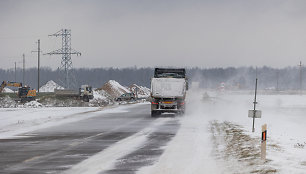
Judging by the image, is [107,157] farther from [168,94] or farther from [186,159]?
[168,94]

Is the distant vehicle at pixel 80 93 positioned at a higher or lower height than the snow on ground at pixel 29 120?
higher

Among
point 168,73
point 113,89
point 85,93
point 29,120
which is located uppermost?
point 168,73

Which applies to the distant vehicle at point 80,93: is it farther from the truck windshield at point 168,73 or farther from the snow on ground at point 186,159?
the snow on ground at point 186,159

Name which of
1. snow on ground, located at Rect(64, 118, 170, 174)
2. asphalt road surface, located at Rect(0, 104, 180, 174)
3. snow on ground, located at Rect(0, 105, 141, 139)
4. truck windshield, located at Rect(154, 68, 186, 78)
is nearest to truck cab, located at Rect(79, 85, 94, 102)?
snow on ground, located at Rect(0, 105, 141, 139)

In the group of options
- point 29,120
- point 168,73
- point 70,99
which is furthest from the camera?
point 70,99

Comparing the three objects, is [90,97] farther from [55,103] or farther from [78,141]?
[78,141]

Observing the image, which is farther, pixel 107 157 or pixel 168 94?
pixel 168 94

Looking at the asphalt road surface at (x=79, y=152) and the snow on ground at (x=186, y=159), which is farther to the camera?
the asphalt road surface at (x=79, y=152)

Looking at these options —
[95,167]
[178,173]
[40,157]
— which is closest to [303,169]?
[178,173]

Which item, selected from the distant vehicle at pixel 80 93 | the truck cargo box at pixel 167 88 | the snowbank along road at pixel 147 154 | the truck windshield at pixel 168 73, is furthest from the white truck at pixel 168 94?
the distant vehicle at pixel 80 93

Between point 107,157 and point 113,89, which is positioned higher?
point 113,89

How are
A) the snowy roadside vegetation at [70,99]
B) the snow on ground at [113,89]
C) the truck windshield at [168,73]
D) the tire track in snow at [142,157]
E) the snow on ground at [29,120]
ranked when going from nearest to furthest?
the tire track in snow at [142,157]
the snow on ground at [29,120]
the truck windshield at [168,73]
the snowy roadside vegetation at [70,99]
the snow on ground at [113,89]

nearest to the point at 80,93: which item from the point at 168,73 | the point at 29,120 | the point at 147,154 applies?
the point at 168,73

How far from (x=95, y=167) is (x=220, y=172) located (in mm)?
2830
